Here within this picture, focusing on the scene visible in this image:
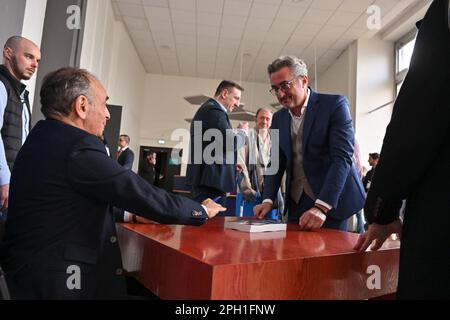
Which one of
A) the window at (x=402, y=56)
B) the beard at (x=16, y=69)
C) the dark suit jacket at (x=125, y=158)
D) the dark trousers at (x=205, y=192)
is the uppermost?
the window at (x=402, y=56)

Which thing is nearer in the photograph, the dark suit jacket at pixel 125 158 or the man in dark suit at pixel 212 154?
the man in dark suit at pixel 212 154

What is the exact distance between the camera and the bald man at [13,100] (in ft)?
6.48

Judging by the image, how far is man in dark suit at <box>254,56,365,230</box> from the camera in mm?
1498

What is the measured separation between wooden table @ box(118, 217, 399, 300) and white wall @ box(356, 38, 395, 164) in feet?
20.4

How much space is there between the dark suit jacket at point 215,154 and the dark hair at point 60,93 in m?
1.59

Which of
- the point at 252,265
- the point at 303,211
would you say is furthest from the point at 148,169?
the point at 252,265

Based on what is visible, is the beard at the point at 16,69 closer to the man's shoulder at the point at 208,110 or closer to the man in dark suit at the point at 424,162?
the man's shoulder at the point at 208,110

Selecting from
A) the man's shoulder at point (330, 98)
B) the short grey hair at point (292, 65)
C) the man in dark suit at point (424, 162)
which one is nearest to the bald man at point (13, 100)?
the short grey hair at point (292, 65)

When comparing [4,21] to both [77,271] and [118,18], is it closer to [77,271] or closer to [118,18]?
[77,271]

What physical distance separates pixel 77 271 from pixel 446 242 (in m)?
0.80

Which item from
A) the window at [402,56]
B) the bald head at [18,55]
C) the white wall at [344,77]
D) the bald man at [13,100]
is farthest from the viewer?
the white wall at [344,77]

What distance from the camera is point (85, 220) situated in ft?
2.83

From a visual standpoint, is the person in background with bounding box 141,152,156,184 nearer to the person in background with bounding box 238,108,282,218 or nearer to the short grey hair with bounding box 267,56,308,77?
the person in background with bounding box 238,108,282,218

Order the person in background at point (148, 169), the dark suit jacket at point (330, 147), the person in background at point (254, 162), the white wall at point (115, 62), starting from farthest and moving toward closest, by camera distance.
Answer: the person in background at point (148, 169) → the white wall at point (115, 62) → the person in background at point (254, 162) → the dark suit jacket at point (330, 147)
